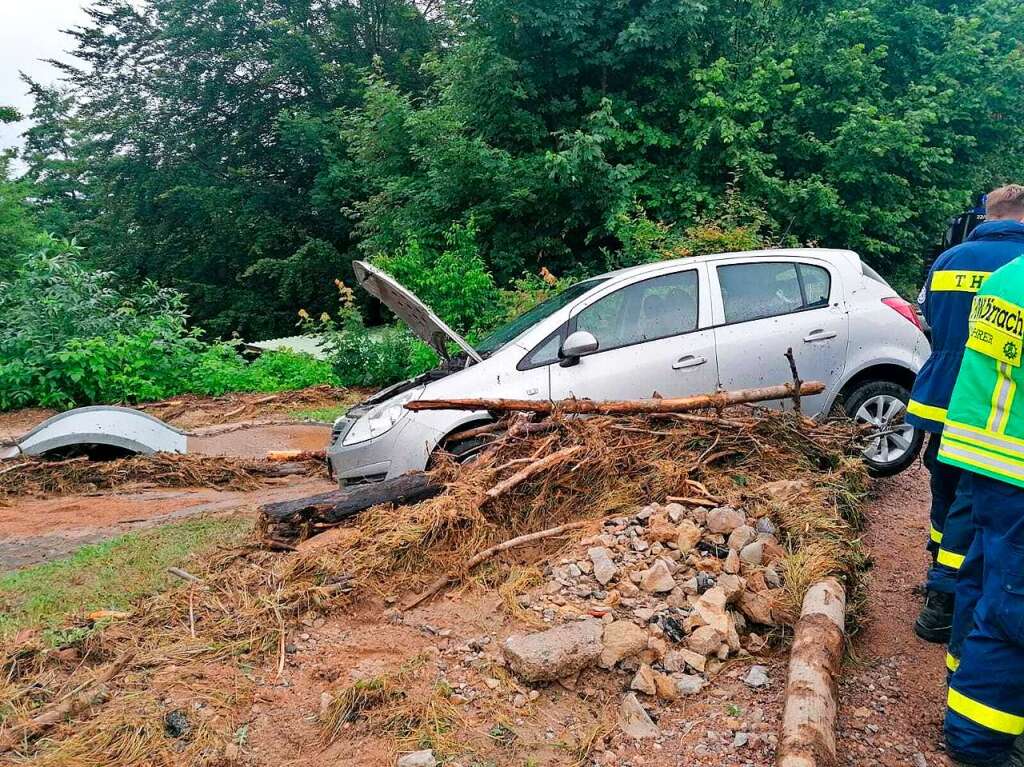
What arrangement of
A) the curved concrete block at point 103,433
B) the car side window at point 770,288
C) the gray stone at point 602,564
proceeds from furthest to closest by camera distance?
the curved concrete block at point 103,433, the car side window at point 770,288, the gray stone at point 602,564

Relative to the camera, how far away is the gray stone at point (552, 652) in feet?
10.4

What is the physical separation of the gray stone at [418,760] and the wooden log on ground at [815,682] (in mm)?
1240

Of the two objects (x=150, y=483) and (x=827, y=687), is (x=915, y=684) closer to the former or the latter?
(x=827, y=687)

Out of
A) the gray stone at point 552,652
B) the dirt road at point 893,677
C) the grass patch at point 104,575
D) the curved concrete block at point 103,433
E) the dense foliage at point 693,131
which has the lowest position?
the dirt road at point 893,677

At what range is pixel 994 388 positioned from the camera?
2.77 meters

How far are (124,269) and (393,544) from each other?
24.1 meters

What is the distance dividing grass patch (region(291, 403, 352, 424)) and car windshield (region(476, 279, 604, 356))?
178 inches

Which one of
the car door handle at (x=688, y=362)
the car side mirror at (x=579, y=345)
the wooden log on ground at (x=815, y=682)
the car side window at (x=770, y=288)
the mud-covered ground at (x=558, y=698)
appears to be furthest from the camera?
the car side window at (x=770, y=288)

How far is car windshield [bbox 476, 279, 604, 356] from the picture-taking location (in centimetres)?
589

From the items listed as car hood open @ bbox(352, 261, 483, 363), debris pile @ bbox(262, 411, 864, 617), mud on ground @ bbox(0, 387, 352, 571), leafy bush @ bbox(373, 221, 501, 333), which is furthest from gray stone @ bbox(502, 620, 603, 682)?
leafy bush @ bbox(373, 221, 501, 333)

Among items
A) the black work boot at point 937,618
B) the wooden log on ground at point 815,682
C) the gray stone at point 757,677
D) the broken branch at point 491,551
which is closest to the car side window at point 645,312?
the broken branch at point 491,551

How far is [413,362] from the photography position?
12.4 metres

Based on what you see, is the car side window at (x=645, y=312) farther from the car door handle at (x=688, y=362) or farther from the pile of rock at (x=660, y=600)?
the pile of rock at (x=660, y=600)

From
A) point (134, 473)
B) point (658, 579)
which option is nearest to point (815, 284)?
point (658, 579)
